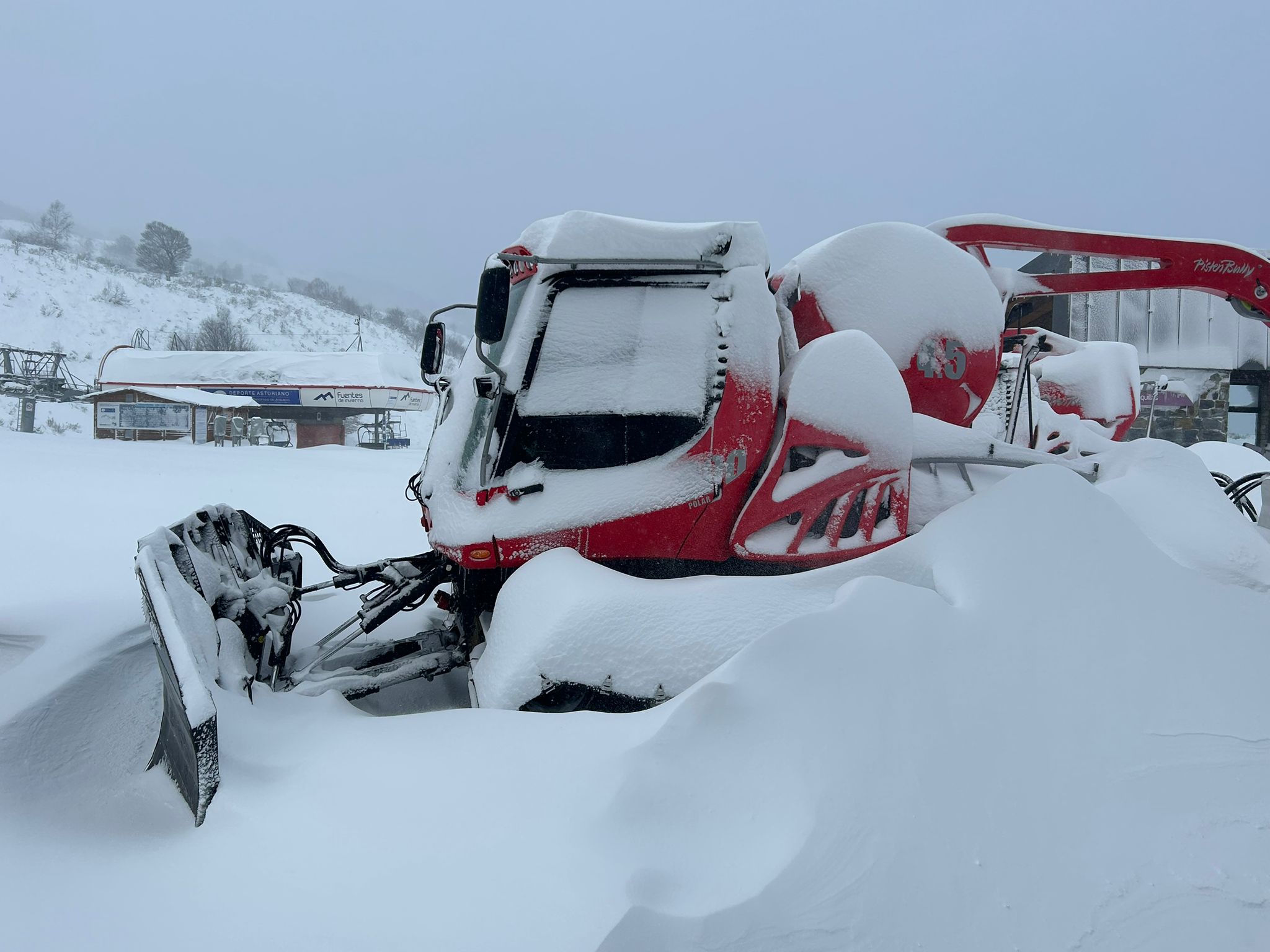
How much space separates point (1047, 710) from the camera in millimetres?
2129

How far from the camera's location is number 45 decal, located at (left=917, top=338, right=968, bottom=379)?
12.6ft

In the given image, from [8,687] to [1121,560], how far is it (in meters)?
4.56

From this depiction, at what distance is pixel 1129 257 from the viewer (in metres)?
4.93

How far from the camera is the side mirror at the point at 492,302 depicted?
113 inches

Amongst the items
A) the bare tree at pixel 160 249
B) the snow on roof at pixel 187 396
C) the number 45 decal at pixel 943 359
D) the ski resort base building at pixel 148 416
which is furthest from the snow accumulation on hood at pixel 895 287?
the bare tree at pixel 160 249

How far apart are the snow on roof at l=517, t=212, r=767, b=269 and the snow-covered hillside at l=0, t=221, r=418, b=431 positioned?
4675 centimetres

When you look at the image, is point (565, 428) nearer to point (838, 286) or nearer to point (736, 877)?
point (838, 286)

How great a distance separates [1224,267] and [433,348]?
5255mm

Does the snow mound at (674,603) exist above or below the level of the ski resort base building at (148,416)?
above

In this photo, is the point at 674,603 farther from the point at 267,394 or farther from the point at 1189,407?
the point at 267,394

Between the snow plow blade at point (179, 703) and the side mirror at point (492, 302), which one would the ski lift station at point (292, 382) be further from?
the side mirror at point (492, 302)

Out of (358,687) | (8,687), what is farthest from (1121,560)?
(8,687)

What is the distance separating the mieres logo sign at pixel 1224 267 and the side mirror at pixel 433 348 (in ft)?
16.5

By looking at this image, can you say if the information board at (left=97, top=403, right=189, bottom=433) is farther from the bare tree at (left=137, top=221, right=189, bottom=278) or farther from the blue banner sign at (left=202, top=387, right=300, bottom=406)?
the bare tree at (left=137, top=221, right=189, bottom=278)
